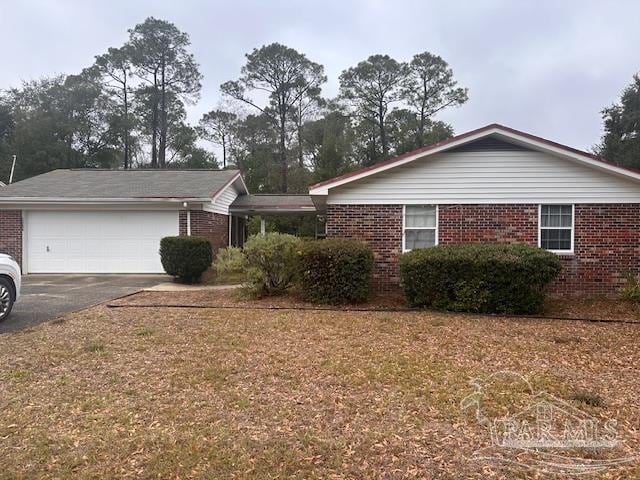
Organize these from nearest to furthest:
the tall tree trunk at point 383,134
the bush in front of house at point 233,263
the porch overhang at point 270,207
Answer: the bush in front of house at point 233,263 < the porch overhang at point 270,207 < the tall tree trunk at point 383,134

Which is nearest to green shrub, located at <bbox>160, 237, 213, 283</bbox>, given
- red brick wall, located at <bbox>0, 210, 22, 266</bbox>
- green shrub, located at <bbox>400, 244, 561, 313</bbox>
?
red brick wall, located at <bbox>0, 210, 22, 266</bbox>

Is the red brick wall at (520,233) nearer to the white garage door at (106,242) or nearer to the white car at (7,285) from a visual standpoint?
the white car at (7,285)

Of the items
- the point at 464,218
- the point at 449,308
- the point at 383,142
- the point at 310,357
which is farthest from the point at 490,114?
the point at 310,357

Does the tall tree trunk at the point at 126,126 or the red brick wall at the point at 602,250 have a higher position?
the tall tree trunk at the point at 126,126

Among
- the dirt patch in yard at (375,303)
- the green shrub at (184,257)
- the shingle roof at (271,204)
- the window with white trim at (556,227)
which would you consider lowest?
the dirt patch in yard at (375,303)

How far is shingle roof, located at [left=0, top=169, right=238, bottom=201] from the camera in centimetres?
1463

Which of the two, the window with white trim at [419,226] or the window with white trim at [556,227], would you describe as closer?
the window with white trim at [556,227]

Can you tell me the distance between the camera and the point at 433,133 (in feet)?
105

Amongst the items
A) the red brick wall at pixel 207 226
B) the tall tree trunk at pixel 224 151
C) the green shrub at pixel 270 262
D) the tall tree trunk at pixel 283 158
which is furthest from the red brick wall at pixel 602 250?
the tall tree trunk at pixel 224 151

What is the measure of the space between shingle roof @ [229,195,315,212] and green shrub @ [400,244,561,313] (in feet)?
34.6

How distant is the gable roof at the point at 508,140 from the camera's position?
965 centimetres

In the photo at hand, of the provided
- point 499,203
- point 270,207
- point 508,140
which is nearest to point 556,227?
point 499,203

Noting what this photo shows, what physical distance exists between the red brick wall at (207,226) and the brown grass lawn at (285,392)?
7.26 m

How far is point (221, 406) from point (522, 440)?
2.51m
